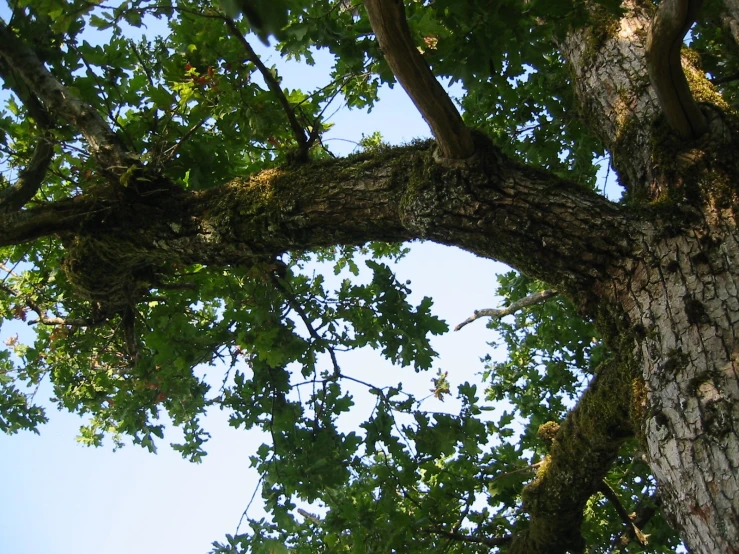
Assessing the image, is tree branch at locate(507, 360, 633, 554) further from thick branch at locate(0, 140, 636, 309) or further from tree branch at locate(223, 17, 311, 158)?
tree branch at locate(223, 17, 311, 158)

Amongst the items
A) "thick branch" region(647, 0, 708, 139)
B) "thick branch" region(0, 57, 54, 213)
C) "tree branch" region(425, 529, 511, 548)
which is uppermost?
"thick branch" region(0, 57, 54, 213)

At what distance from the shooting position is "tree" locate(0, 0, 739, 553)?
7.81 feet

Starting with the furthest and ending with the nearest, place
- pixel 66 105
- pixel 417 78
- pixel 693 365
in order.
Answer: pixel 66 105 → pixel 417 78 → pixel 693 365

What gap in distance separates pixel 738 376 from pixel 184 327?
143 inches

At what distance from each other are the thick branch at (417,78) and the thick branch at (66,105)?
7.14 feet

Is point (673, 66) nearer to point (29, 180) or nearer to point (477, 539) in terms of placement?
point (477, 539)

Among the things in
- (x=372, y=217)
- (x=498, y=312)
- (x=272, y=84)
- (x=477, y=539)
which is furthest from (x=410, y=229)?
(x=498, y=312)

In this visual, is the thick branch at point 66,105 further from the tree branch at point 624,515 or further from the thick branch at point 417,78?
the tree branch at point 624,515

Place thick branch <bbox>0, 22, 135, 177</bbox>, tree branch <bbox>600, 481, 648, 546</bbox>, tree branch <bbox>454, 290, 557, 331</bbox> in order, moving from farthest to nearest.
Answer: tree branch <bbox>454, 290, 557, 331</bbox> < tree branch <bbox>600, 481, 648, 546</bbox> < thick branch <bbox>0, 22, 135, 177</bbox>

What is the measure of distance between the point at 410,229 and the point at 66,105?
9.09 feet

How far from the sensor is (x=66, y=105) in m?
4.10

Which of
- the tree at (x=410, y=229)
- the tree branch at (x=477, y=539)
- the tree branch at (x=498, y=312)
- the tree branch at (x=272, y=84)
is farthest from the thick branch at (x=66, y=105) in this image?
the tree branch at (x=498, y=312)

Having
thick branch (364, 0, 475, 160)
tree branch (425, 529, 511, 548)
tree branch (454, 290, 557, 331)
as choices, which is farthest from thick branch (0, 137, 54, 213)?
tree branch (454, 290, 557, 331)

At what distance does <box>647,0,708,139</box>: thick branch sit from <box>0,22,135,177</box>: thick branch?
3.16 meters
